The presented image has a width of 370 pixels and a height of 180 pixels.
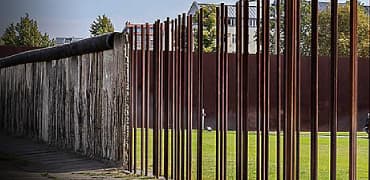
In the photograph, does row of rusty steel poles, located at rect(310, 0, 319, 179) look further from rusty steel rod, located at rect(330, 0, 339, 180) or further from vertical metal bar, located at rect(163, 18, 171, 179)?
vertical metal bar, located at rect(163, 18, 171, 179)

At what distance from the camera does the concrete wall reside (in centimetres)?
1032

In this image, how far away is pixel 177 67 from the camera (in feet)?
28.7

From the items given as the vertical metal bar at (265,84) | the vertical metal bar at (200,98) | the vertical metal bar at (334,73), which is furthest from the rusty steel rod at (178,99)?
the vertical metal bar at (334,73)

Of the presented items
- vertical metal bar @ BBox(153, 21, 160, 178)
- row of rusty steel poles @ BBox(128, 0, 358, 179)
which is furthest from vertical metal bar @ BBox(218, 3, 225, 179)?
vertical metal bar @ BBox(153, 21, 160, 178)

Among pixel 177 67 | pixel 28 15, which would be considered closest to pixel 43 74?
pixel 177 67

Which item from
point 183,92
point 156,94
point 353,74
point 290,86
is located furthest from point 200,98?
point 353,74

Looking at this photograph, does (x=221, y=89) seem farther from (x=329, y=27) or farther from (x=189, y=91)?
(x=329, y=27)

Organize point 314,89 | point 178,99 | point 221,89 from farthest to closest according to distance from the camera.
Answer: point 178,99 → point 221,89 → point 314,89

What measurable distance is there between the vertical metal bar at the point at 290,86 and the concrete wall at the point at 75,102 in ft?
11.3

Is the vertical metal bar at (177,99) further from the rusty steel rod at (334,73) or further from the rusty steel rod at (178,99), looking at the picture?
the rusty steel rod at (334,73)

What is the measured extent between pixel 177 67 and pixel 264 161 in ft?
8.70

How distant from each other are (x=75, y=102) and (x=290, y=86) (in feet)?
23.8

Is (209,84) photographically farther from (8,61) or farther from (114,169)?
(114,169)

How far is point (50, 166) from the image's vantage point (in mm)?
10570
